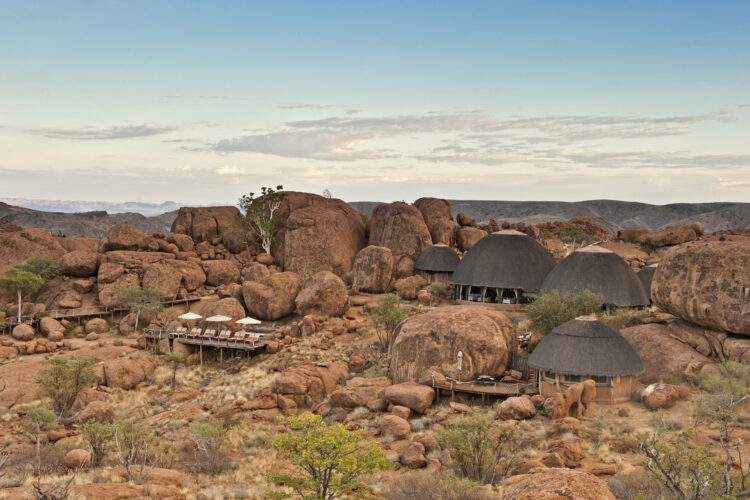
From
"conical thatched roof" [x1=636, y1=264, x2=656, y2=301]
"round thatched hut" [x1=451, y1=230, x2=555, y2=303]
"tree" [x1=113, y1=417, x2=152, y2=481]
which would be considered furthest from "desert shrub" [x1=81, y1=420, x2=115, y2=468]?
"conical thatched roof" [x1=636, y1=264, x2=656, y2=301]

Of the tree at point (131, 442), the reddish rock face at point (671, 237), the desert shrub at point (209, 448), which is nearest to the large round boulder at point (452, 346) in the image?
the desert shrub at point (209, 448)

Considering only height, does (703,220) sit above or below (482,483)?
above

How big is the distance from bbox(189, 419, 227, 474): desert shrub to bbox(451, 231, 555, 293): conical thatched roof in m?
24.3

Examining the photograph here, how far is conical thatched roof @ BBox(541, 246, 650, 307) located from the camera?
113ft

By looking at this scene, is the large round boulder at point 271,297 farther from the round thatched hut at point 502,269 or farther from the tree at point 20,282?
the tree at point 20,282

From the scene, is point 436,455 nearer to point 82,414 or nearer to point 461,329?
point 461,329

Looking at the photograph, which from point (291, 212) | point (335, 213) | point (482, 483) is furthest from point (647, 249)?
point (482, 483)

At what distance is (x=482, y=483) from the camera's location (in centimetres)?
1575

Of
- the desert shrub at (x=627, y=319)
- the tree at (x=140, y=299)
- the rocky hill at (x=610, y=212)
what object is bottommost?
the tree at (x=140, y=299)

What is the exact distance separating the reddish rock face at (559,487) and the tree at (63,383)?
27081 millimetres

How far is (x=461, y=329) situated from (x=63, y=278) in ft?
122

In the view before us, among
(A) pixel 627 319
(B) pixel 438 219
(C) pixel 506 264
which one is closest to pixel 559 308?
(A) pixel 627 319

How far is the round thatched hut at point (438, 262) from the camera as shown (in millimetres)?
48250

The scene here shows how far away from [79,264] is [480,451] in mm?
41287
